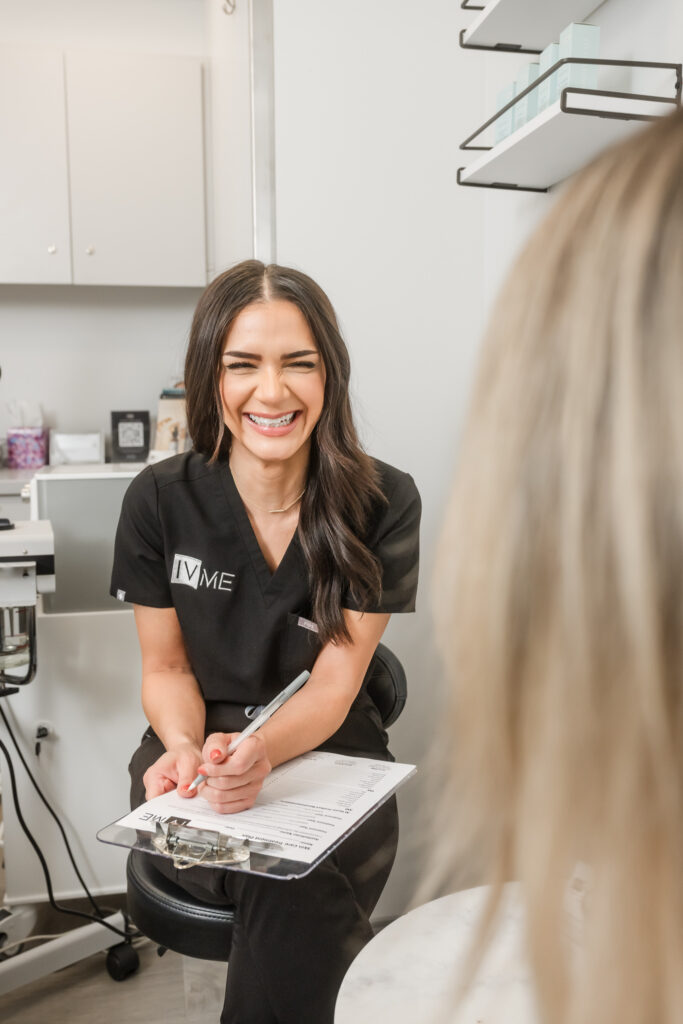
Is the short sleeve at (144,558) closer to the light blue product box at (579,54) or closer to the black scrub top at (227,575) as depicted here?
the black scrub top at (227,575)

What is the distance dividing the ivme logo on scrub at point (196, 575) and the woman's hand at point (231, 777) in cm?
34

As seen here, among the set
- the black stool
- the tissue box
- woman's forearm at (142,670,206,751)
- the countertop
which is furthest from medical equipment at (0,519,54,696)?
the tissue box

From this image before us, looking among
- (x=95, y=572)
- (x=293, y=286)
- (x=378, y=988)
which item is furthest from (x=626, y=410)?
(x=95, y=572)

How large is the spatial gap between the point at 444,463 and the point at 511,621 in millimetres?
1508

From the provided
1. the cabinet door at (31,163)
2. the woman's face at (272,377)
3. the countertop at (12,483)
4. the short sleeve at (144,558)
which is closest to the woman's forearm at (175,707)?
the short sleeve at (144,558)

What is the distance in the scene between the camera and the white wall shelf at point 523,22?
1.25 meters

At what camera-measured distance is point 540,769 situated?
0.32m

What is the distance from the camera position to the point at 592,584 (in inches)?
11.8

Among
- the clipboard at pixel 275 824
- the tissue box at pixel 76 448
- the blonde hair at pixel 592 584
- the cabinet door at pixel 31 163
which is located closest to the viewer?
the blonde hair at pixel 592 584

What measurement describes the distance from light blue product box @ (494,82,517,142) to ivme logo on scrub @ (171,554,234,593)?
2.49 feet

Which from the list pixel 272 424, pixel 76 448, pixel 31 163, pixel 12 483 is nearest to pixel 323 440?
pixel 272 424

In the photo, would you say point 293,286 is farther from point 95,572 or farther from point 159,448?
point 159,448

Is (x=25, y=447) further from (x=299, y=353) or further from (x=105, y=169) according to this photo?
(x=299, y=353)

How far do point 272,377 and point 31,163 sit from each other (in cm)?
216
